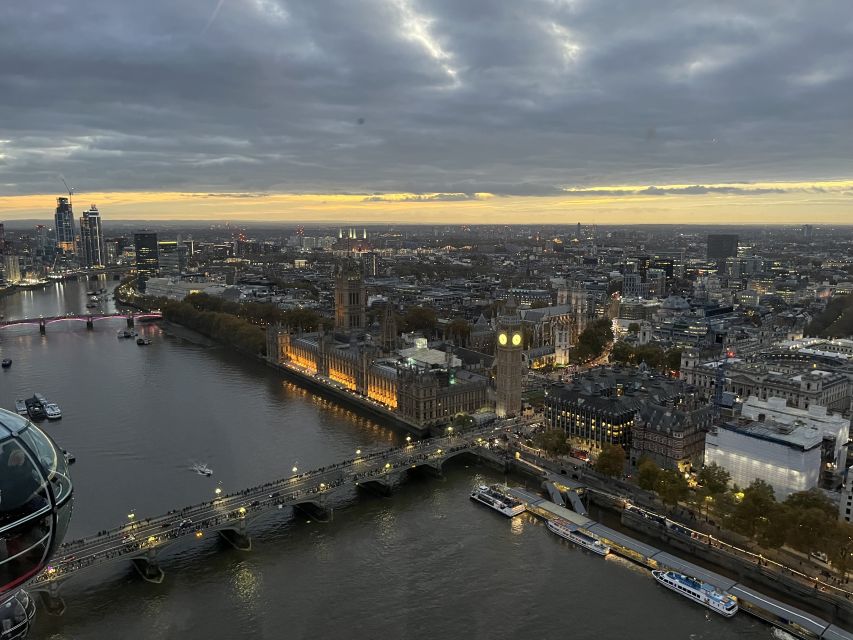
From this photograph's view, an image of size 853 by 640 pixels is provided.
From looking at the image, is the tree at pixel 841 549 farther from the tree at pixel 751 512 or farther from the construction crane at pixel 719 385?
the construction crane at pixel 719 385

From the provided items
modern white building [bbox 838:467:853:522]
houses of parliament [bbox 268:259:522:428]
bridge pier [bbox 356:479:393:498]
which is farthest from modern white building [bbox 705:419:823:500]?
bridge pier [bbox 356:479:393:498]

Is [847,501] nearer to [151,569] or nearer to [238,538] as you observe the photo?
[238,538]

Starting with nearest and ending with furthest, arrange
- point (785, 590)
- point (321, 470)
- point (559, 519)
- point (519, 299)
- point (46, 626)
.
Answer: point (46, 626) → point (785, 590) → point (559, 519) → point (321, 470) → point (519, 299)

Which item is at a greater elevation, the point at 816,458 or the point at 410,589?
the point at 816,458

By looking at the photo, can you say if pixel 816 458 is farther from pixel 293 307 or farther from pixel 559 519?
pixel 293 307

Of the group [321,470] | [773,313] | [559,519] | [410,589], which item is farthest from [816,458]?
[773,313]

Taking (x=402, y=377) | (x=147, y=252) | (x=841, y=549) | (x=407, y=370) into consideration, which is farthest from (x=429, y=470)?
(x=147, y=252)

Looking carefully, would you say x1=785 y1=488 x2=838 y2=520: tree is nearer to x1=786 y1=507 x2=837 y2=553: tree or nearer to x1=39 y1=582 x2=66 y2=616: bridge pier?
x1=786 y1=507 x2=837 y2=553: tree
